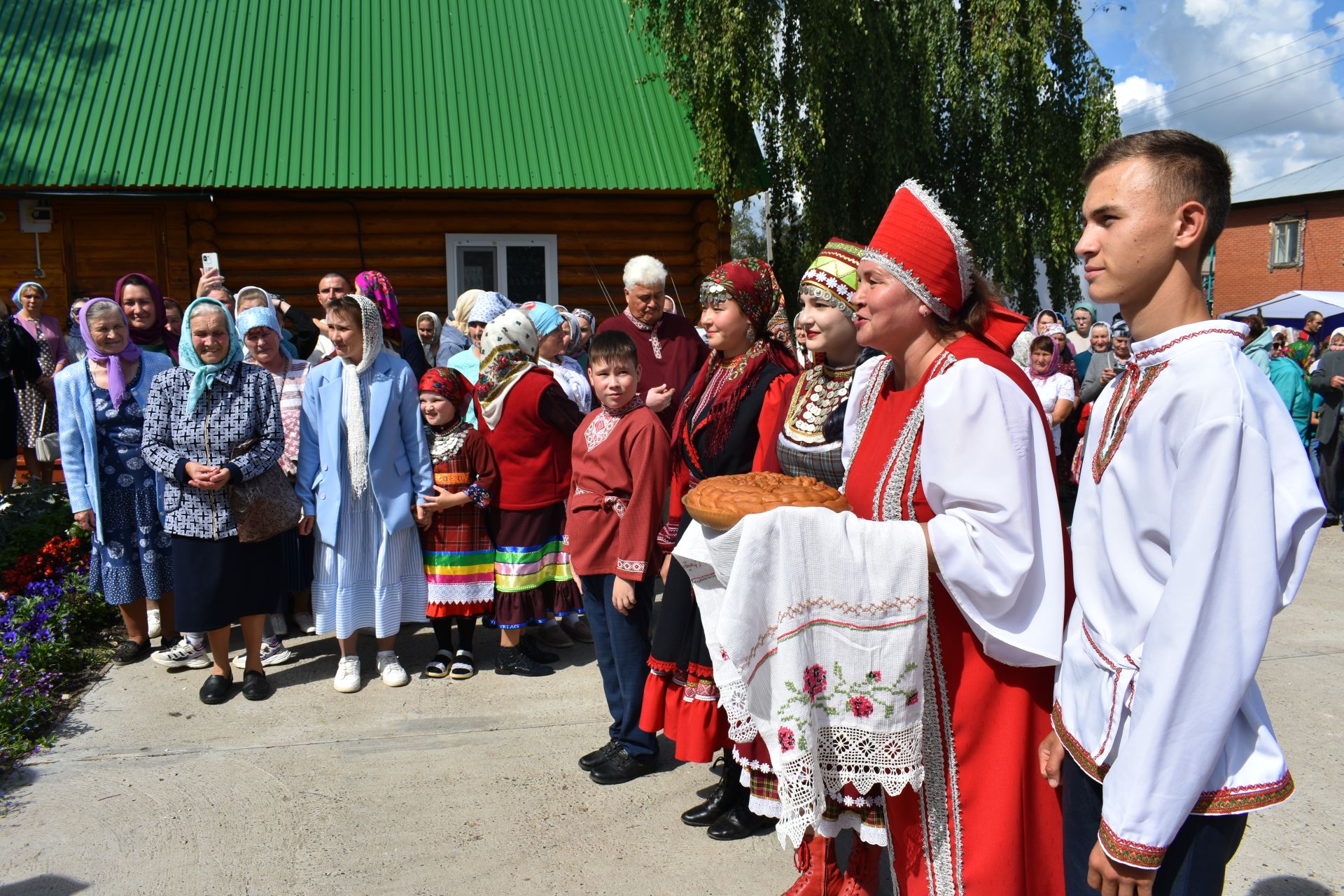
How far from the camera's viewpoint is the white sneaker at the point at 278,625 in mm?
5270

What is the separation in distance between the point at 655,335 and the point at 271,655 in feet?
9.15

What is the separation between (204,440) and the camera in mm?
4371

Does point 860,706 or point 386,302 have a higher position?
point 386,302

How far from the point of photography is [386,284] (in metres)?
5.71

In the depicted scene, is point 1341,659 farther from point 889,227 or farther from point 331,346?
point 331,346

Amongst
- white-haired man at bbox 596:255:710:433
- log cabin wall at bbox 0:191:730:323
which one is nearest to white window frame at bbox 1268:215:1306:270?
log cabin wall at bbox 0:191:730:323

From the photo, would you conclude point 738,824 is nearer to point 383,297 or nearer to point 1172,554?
point 1172,554

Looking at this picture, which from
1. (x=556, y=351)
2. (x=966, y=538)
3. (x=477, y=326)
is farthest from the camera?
(x=556, y=351)

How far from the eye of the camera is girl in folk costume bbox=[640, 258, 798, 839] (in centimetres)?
311

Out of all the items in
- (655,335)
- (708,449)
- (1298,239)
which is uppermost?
(1298,239)

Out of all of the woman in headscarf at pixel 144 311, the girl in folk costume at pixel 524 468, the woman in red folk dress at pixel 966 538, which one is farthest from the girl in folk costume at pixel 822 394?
the woman in headscarf at pixel 144 311

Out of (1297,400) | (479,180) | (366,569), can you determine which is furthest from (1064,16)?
(366,569)

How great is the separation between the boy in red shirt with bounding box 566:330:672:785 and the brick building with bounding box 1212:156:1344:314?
34.5m

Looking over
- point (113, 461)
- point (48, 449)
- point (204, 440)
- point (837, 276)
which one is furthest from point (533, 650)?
point (48, 449)
